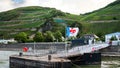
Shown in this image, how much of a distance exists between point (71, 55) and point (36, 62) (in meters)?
12.6

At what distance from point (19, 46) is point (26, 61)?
105 m

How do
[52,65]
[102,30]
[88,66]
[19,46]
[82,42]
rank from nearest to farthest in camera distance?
[52,65]
[88,66]
[82,42]
[19,46]
[102,30]

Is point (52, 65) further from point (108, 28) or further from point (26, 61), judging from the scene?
point (108, 28)

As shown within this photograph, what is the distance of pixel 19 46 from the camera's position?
554 feet

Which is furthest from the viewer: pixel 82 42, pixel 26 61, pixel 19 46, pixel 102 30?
pixel 102 30

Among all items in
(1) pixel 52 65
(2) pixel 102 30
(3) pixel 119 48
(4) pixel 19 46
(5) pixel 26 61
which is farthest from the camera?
(2) pixel 102 30

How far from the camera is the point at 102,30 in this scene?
18388cm

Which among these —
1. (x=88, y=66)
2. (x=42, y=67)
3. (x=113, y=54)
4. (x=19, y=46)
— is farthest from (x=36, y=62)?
(x=19, y=46)

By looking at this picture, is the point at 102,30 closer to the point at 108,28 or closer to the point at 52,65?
the point at 108,28

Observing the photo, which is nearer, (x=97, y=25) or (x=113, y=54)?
(x=113, y=54)

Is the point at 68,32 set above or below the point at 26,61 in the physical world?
above

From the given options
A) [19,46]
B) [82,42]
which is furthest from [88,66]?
[19,46]

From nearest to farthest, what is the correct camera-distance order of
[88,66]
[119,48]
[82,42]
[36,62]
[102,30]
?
1. [36,62]
2. [88,66]
3. [82,42]
4. [119,48]
5. [102,30]

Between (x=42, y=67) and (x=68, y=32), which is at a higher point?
(x=68, y=32)
